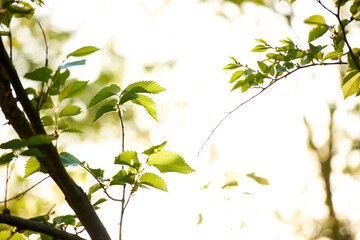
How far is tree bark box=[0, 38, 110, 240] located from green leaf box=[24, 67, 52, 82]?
0.06 meters

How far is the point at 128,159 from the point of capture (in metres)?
0.77

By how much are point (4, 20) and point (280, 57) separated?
0.67m

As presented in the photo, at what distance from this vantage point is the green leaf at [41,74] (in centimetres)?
61

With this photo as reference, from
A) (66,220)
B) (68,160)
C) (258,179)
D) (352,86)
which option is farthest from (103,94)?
(352,86)

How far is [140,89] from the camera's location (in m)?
0.76

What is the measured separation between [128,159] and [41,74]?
0.26m

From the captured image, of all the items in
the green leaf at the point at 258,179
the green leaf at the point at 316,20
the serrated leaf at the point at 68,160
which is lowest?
the green leaf at the point at 258,179

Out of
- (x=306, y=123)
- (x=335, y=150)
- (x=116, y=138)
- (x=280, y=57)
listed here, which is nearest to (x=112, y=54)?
(x=116, y=138)

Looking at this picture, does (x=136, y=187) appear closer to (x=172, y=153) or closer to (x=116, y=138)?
(x=172, y=153)

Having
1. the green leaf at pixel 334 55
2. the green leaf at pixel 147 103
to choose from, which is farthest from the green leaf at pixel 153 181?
the green leaf at pixel 334 55

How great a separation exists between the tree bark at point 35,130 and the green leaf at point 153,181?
0.49 feet

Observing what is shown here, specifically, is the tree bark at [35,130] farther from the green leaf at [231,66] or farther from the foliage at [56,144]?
the green leaf at [231,66]

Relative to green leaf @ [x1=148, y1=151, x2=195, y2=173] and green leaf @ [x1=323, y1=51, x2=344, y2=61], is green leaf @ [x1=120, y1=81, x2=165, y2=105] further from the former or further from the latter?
green leaf @ [x1=323, y1=51, x2=344, y2=61]

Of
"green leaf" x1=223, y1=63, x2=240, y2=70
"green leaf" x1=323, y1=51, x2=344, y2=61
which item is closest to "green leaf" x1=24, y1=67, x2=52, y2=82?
"green leaf" x1=223, y1=63, x2=240, y2=70
